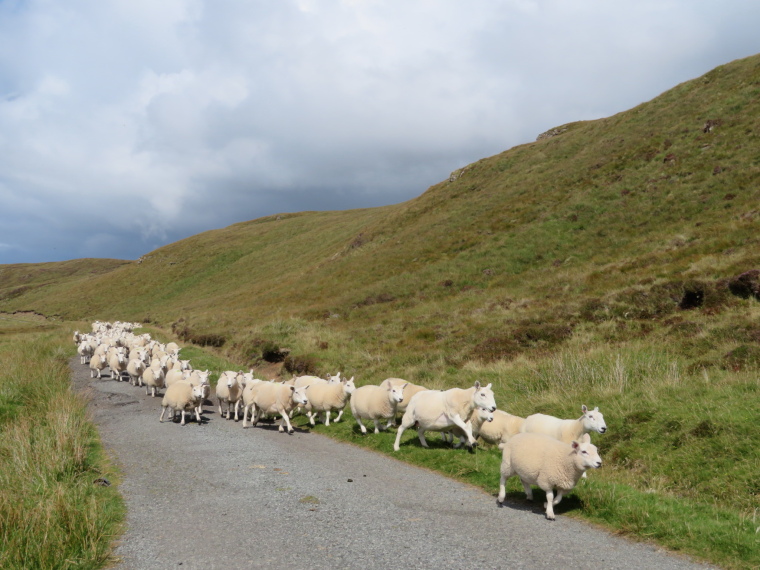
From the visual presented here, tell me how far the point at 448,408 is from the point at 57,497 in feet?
26.5

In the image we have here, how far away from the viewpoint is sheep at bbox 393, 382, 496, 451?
431 inches

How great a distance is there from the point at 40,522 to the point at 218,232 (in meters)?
135

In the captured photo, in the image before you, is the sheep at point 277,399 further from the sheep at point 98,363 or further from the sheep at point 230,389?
the sheep at point 98,363

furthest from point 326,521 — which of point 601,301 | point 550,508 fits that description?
point 601,301

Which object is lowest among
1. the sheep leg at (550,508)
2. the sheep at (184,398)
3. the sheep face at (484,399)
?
the sheep leg at (550,508)

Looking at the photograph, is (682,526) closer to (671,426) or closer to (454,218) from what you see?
(671,426)

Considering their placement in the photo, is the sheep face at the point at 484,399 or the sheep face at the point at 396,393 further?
the sheep face at the point at 396,393

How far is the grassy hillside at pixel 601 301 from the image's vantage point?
31.8ft

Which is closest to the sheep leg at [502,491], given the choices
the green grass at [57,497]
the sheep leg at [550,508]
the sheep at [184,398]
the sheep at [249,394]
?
the sheep leg at [550,508]

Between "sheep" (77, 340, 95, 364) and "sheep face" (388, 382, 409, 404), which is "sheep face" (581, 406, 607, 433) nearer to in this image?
"sheep face" (388, 382, 409, 404)

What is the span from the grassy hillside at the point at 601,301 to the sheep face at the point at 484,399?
1506 millimetres

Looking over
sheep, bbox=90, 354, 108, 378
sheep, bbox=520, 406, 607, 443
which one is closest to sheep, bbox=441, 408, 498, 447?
sheep, bbox=520, 406, 607, 443

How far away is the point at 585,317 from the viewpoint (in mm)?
21438

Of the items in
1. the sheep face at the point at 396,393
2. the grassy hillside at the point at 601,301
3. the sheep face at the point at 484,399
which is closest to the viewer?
the grassy hillside at the point at 601,301
